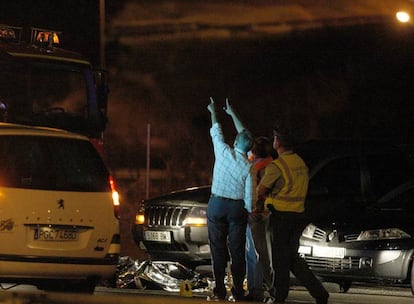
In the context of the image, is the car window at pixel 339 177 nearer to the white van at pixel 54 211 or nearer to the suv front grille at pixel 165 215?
the suv front grille at pixel 165 215

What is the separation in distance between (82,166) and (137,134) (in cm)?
2110

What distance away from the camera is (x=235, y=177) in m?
10.9

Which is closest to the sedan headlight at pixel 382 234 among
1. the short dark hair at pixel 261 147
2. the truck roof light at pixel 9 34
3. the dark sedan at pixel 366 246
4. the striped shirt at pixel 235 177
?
the dark sedan at pixel 366 246

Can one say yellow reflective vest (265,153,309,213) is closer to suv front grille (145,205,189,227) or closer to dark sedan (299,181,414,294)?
dark sedan (299,181,414,294)

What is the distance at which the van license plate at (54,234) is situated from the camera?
10.4 m

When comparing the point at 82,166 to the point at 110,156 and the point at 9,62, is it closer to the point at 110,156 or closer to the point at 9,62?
the point at 9,62

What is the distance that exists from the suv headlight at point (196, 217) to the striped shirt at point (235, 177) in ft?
7.38

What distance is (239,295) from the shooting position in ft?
36.4

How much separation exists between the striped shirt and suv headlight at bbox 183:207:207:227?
2.25 metres

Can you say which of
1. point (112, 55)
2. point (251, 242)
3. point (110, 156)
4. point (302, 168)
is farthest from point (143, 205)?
point (112, 55)

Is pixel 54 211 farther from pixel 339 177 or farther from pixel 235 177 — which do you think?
pixel 339 177

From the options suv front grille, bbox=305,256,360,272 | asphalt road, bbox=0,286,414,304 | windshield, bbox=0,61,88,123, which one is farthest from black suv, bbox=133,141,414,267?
windshield, bbox=0,61,88,123

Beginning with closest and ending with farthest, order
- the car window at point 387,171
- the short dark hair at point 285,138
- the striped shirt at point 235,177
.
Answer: the short dark hair at point 285,138, the striped shirt at point 235,177, the car window at point 387,171

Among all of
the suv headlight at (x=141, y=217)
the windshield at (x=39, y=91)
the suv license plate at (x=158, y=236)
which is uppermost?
the windshield at (x=39, y=91)
